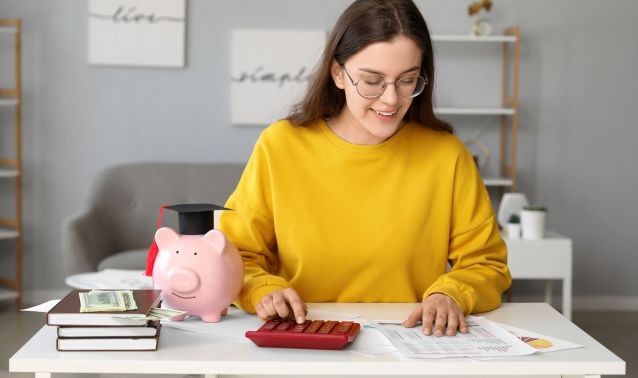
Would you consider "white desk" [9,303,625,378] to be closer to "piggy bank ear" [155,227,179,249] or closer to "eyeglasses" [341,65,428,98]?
"piggy bank ear" [155,227,179,249]

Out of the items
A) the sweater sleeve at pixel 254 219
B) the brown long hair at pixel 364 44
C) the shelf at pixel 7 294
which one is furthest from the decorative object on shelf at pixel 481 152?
the sweater sleeve at pixel 254 219

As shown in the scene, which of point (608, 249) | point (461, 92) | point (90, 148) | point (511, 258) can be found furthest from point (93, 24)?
point (608, 249)

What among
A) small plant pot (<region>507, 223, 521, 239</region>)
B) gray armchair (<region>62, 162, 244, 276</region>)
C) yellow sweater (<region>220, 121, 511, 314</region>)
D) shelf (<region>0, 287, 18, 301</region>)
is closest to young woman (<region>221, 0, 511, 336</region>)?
yellow sweater (<region>220, 121, 511, 314</region>)

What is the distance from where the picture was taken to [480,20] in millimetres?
4543

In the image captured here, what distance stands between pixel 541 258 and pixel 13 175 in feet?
8.84

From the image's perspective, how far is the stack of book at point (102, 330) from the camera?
1.23 m

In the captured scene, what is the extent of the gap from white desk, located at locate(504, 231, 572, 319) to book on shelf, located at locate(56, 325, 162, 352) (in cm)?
293

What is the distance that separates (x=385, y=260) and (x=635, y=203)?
352cm

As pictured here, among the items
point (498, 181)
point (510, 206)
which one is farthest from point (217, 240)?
point (498, 181)

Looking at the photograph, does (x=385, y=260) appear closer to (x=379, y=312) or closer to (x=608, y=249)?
(x=379, y=312)

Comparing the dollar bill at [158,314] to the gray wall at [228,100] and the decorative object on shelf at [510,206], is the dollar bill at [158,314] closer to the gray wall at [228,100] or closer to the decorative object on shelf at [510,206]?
the decorative object on shelf at [510,206]

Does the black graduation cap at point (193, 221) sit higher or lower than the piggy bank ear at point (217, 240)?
higher

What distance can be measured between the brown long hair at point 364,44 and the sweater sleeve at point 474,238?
128 millimetres

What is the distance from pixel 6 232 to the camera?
14.5ft
